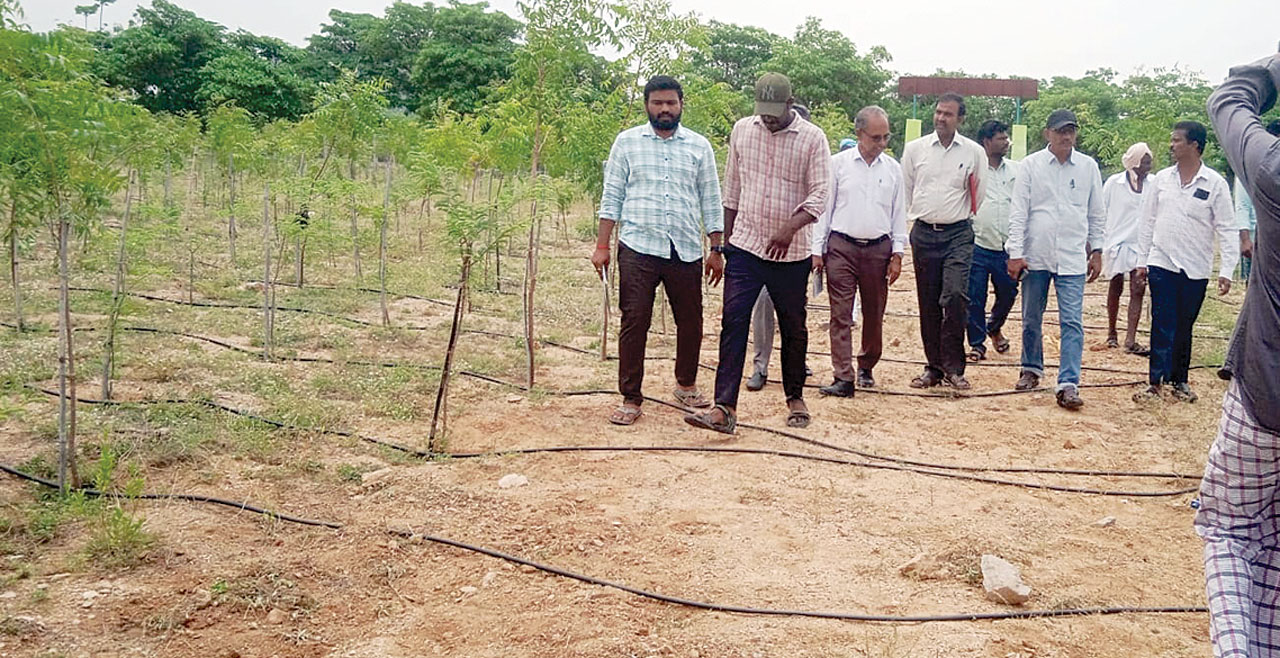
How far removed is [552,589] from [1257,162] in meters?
2.51

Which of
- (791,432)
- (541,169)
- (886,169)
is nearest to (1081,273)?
(886,169)

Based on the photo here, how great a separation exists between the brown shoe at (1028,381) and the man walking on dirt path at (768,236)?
2183mm

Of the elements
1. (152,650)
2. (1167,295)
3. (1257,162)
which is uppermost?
(1257,162)

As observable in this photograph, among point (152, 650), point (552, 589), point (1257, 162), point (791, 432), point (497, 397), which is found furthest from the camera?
point (497, 397)

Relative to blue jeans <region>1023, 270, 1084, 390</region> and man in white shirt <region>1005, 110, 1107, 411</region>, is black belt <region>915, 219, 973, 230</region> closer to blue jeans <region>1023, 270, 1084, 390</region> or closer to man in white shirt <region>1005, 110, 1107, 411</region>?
man in white shirt <region>1005, 110, 1107, 411</region>

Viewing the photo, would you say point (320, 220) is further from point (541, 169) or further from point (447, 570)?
point (541, 169)

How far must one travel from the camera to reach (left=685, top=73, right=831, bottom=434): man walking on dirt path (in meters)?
5.40

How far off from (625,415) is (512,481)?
48.2 inches

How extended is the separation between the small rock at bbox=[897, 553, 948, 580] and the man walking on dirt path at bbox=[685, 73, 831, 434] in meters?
1.81

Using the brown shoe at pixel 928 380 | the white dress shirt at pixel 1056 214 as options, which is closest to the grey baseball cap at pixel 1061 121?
the white dress shirt at pixel 1056 214

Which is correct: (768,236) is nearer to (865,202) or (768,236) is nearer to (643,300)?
(643,300)

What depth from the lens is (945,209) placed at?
655cm

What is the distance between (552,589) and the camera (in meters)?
3.56

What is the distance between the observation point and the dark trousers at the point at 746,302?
17.7 feet
